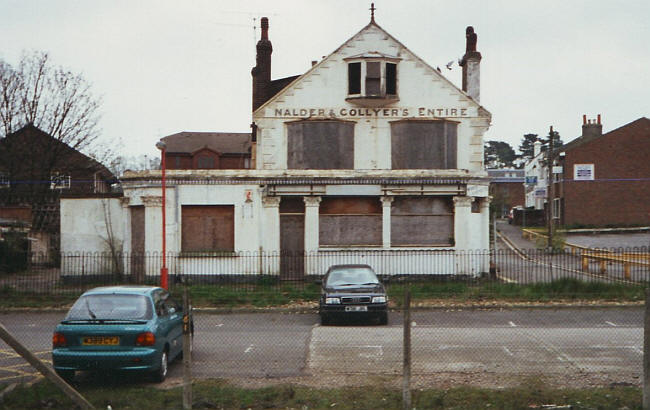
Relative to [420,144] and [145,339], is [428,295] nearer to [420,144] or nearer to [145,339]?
[420,144]

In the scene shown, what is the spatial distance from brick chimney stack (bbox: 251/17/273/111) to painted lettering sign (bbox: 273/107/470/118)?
12.8ft

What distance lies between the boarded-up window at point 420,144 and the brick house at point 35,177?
18.6m

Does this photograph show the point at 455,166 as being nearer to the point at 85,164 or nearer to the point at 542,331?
the point at 542,331

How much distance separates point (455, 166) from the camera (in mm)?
30359

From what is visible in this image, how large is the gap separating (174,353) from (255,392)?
297cm

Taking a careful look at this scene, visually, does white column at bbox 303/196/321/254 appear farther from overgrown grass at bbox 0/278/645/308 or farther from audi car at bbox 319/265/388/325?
audi car at bbox 319/265/388/325

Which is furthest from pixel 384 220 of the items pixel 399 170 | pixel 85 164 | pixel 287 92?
pixel 85 164

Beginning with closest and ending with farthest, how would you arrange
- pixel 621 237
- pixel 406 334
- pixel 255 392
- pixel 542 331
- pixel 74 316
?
pixel 406 334 < pixel 255 392 < pixel 74 316 < pixel 542 331 < pixel 621 237

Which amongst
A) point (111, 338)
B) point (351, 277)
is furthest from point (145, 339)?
point (351, 277)

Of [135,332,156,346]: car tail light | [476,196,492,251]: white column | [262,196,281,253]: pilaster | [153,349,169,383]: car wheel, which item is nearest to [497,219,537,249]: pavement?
[476,196,492,251]: white column

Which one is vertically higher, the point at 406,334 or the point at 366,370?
the point at 406,334

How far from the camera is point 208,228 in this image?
94.8 ft

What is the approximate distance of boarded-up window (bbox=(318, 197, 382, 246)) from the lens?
96.7ft

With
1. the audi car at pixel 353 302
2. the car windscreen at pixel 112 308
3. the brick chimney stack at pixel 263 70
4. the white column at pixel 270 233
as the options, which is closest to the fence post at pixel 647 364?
the car windscreen at pixel 112 308
